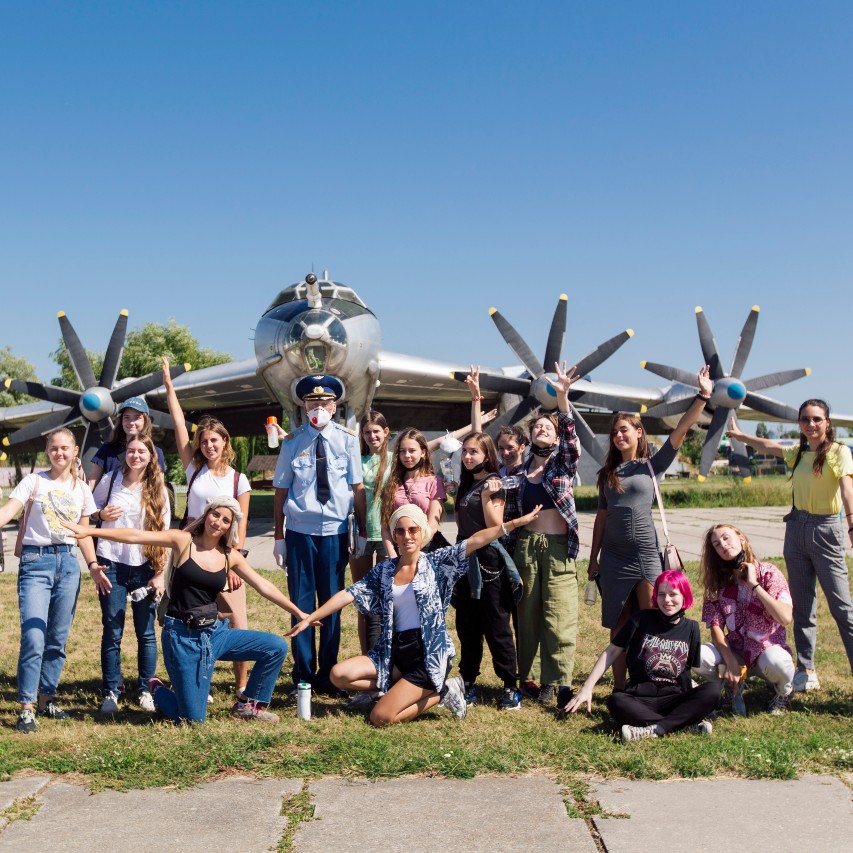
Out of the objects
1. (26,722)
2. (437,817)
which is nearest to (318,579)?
(26,722)

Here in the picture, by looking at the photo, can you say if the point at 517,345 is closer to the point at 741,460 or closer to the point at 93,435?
the point at 741,460

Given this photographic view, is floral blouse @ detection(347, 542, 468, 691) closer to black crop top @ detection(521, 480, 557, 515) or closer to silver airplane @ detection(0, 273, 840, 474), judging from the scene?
black crop top @ detection(521, 480, 557, 515)

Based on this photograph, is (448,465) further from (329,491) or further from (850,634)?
(850,634)

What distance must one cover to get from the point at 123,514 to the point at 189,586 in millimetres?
816

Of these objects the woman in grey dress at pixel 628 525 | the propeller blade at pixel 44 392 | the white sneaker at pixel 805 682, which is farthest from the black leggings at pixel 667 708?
the propeller blade at pixel 44 392

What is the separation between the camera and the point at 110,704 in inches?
192

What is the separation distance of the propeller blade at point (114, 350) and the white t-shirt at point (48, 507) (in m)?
9.68

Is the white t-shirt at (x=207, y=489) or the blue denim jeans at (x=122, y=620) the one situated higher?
the white t-shirt at (x=207, y=489)

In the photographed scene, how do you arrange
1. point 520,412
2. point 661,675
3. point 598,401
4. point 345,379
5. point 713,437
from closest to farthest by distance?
point 661,675
point 345,379
point 598,401
point 520,412
point 713,437

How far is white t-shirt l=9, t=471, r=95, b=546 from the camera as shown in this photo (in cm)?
470

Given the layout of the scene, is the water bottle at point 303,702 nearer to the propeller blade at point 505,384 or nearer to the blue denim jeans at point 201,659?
the blue denim jeans at point 201,659

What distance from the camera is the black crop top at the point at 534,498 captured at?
5156 millimetres

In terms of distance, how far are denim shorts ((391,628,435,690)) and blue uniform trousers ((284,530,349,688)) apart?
619 millimetres

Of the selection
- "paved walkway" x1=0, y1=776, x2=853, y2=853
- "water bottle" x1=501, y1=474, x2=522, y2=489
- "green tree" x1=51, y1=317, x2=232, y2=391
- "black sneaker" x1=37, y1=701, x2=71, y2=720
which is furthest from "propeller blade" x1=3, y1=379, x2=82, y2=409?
"green tree" x1=51, y1=317, x2=232, y2=391
